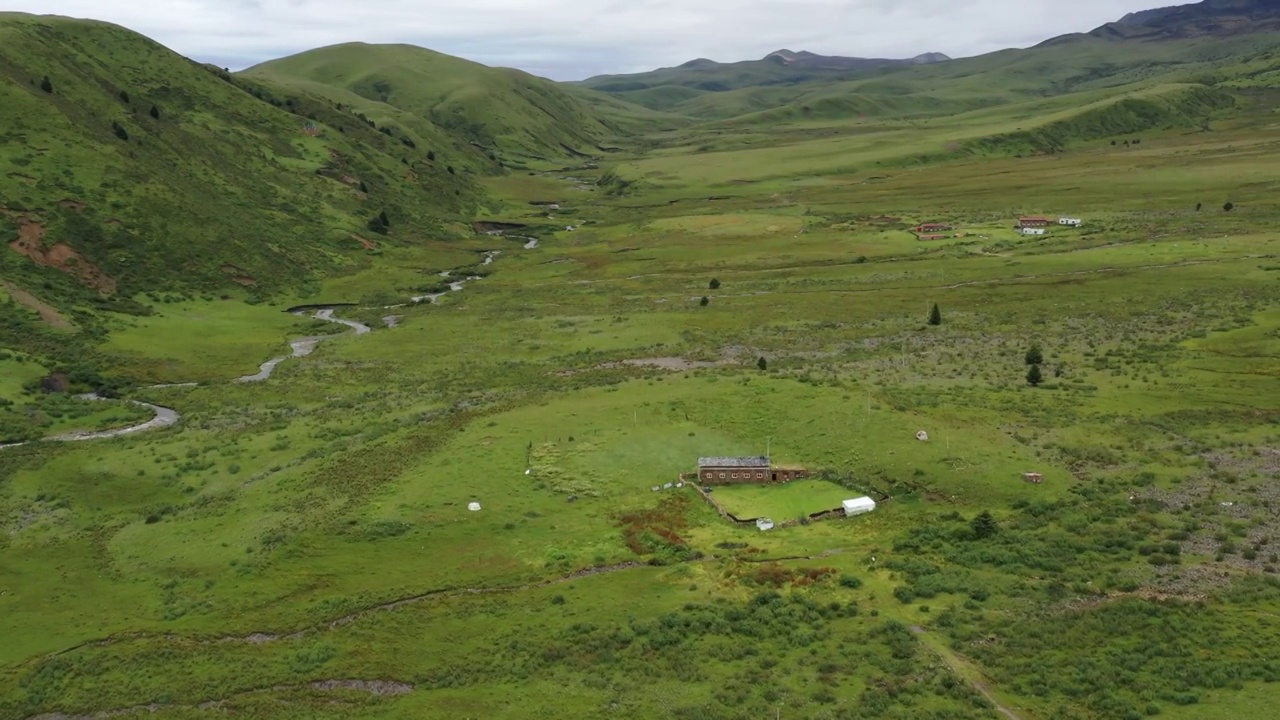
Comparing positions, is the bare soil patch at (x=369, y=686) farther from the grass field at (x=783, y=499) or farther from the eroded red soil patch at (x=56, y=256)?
the eroded red soil patch at (x=56, y=256)

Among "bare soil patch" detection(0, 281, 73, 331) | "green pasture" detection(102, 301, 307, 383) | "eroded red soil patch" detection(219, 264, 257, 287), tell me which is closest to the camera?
"green pasture" detection(102, 301, 307, 383)

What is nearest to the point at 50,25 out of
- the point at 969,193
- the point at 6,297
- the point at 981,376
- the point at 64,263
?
the point at 64,263

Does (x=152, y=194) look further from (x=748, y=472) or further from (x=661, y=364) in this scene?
(x=748, y=472)

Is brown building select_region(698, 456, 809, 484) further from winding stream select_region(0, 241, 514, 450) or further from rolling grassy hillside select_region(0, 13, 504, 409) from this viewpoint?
rolling grassy hillside select_region(0, 13, 504, 409)

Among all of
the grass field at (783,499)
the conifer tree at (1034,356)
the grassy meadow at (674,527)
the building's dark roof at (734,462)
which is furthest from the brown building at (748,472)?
the conifer tree at (1034,356)

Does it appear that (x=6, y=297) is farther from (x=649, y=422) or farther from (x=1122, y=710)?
(x=1122, y=710)

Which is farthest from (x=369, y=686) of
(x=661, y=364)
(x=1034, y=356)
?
(x=1034, y=356)

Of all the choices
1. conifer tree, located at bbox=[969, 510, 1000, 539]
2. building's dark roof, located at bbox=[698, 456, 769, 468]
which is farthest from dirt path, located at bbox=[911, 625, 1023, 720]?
building's dark roof, located at bbox=[698, 456, 769, 468]
